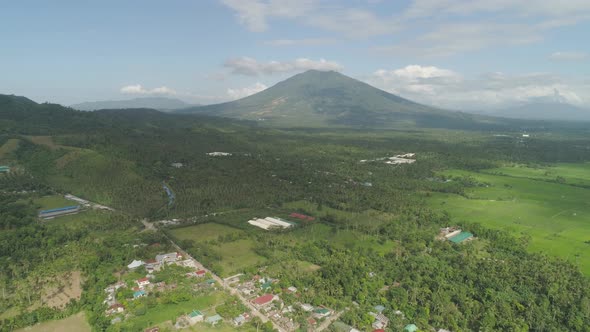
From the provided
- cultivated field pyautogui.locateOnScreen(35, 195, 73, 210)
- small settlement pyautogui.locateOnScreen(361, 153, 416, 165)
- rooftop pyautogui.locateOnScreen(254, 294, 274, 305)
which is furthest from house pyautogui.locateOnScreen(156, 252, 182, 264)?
small settlement pyautogui.locateOnScreen(361, 153, 416, 165)

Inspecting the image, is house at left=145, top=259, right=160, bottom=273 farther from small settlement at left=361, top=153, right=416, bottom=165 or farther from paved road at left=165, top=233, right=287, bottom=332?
small settlement at left=361, top=153, right=416, bottom=165

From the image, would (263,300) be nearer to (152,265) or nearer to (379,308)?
(379,308)

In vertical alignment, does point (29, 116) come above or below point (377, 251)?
above

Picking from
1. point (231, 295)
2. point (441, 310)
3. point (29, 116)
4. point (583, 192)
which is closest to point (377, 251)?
point (441, 310)

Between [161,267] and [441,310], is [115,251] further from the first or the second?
[441,310]

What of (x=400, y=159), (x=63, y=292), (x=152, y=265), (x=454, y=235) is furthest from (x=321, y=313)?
(x=400, y=159)

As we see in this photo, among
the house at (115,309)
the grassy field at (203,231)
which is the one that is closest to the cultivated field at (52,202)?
the grassy field at (203,231)
